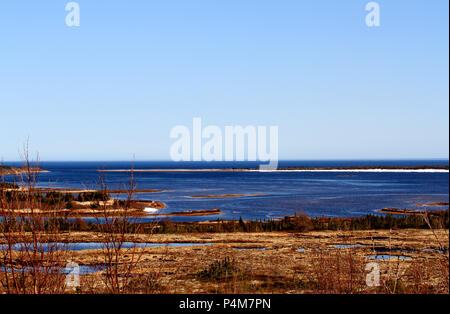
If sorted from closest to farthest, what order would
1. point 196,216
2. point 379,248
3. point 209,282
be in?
point 209,282, point 379,248, point 196,216

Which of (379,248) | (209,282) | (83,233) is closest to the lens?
(209,282)

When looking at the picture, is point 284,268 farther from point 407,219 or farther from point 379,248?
point 407,219

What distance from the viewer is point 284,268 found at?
18.2 meters

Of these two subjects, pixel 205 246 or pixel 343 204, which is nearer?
pixel 205 246

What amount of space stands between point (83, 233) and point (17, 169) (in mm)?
23406

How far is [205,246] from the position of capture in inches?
955
